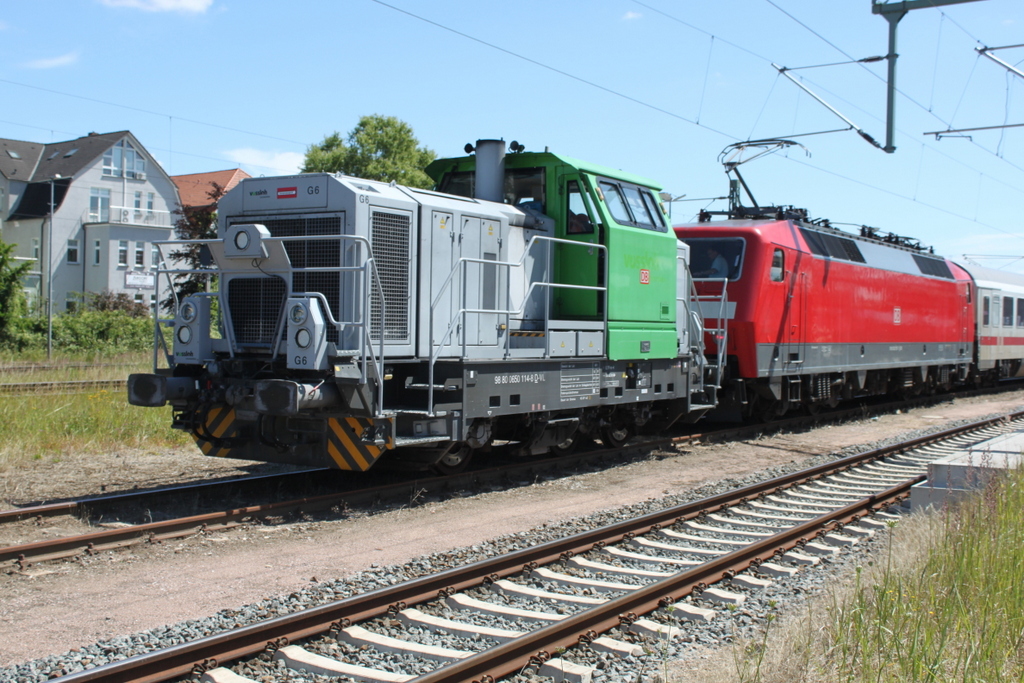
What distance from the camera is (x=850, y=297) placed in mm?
16375

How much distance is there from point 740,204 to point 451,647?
1435 centimetres

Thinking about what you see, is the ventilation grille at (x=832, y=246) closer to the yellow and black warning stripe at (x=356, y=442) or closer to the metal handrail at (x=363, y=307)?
the metal handrail at (x=363, y=307)

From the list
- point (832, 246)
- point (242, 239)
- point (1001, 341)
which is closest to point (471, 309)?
point (242, 239)

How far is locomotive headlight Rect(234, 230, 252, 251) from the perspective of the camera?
7723 millimetres

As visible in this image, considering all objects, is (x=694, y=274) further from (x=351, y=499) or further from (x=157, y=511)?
(x=157, y=511)

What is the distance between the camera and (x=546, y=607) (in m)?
5.26

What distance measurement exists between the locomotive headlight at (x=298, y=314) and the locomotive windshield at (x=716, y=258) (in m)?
8.00

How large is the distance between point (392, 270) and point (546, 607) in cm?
391

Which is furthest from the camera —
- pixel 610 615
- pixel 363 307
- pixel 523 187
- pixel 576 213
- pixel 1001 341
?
pixel 1001 341

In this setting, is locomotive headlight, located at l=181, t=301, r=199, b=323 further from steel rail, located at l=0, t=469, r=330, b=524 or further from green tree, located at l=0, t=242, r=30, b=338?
green tree, located at l=0, t=242, r=30, b=338

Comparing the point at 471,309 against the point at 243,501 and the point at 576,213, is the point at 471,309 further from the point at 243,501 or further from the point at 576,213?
the point at 243,501

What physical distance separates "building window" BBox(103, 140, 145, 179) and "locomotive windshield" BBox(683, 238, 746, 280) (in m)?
41.7

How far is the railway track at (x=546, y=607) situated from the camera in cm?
421

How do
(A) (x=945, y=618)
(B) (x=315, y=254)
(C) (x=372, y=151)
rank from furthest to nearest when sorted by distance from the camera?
(C) (x=372, y=151) < (B) (x=315, y=254) < (A) (x=945, y=618)
